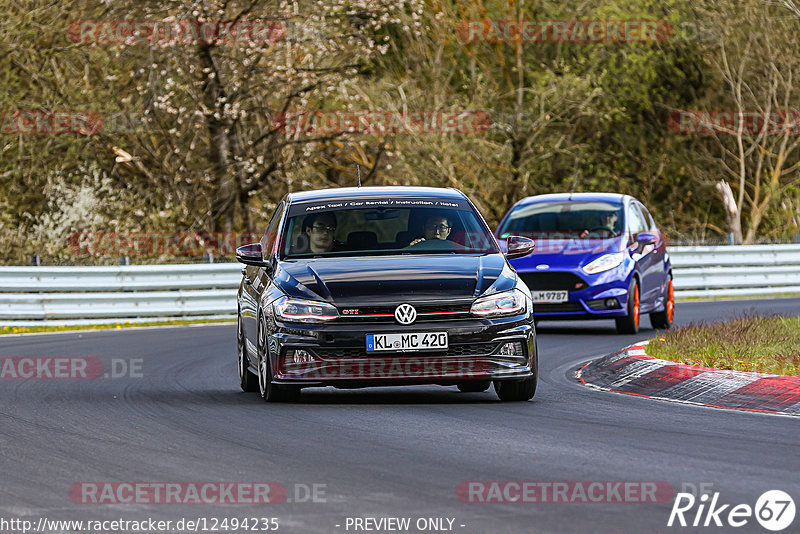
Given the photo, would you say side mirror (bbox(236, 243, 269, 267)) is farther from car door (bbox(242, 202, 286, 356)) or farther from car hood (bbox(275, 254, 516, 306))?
car hood (bbox(275, 254, 516, 306))

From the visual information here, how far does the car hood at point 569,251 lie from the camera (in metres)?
18.8

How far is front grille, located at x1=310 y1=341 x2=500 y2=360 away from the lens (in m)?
10.5

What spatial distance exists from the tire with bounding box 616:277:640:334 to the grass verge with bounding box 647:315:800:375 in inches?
110

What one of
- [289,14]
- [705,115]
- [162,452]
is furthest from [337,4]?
[162,452]

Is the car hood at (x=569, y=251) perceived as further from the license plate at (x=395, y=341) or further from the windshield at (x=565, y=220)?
the license plate at (x=395, y=341)

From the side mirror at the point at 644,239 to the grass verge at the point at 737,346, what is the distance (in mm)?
3556

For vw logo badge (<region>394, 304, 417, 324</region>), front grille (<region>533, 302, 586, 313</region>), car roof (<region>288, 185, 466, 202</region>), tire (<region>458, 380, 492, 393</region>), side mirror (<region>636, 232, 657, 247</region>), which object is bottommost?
front grille (<region>533, 302, 586, 313</region>)

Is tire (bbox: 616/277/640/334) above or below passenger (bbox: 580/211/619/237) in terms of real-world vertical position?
below

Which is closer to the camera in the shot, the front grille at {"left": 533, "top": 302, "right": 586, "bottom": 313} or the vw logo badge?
the vw logo badge

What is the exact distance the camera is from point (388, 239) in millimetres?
11953

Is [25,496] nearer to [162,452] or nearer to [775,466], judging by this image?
[162,452]

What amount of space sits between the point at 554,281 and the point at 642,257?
1.43m

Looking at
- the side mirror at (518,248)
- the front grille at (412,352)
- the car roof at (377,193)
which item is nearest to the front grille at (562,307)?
the car roof at (377,193)

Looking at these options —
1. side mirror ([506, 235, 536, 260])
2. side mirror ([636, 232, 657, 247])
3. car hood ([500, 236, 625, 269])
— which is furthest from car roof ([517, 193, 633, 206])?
side mirror ([506, 235, 536, 260])
